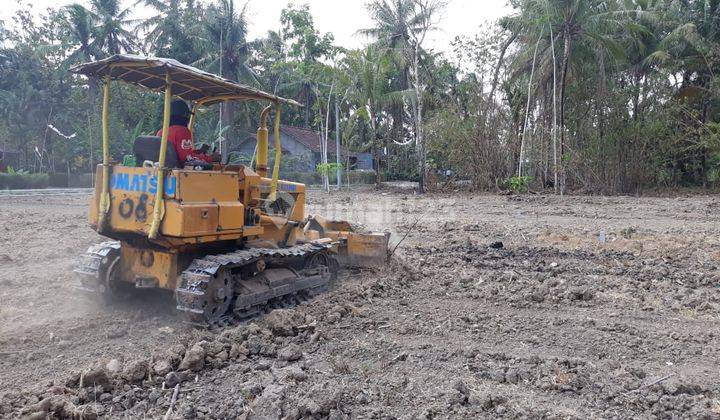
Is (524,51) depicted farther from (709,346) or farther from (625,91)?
(709,346)

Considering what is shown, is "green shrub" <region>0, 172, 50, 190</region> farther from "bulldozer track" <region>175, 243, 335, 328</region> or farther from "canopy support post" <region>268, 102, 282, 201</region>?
"bulldozer track" <region>175, 243, 335, 328</region>

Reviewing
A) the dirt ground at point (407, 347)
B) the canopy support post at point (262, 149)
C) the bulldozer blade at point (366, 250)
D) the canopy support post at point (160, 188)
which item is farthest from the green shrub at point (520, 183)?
the canopy support post at point (160, 188)

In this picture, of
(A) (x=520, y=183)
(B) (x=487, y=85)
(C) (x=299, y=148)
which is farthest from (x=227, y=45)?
(A) (x=520, y=183)

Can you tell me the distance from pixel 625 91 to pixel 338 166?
1444 centimetres

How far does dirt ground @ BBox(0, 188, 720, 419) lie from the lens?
12.5 ft

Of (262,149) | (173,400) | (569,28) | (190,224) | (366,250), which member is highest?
(569,28)

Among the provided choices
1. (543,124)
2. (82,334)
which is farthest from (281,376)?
(543,124)

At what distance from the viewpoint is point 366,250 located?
312 inches

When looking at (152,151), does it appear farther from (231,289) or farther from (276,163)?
(231,289)

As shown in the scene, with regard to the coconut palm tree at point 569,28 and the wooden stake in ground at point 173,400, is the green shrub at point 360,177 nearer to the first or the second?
the coconut palm tree at point 569,28

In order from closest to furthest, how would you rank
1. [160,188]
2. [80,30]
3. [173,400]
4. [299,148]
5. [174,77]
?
[173,400]
[160,188]
[174,77]
[80,30]
[299,148]

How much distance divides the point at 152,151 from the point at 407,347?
311 cm

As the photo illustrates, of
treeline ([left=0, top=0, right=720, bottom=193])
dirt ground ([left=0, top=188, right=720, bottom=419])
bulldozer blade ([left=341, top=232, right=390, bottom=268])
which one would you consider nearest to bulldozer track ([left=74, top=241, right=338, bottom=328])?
dirt ground ([left=0, top=188, right=720, bottom=419])

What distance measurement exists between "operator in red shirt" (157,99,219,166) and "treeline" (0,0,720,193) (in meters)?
16.0
